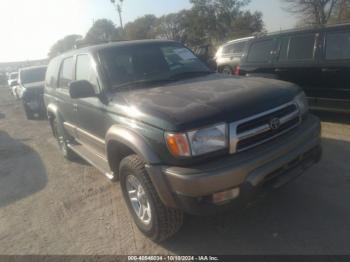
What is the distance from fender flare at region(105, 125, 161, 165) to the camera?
2.70 metres

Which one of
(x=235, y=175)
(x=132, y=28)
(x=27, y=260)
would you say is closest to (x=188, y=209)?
(x=235, y=175)

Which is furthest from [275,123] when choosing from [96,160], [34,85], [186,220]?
[34,85]

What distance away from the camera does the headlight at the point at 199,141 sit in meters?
2.52

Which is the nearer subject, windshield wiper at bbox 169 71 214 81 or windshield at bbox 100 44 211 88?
windshield at bbox 100 44 211 88

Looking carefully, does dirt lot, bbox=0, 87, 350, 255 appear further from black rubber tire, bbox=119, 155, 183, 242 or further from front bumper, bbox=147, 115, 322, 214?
front bumper, bbox=147, 115, 322, 214

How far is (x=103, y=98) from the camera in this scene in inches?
139

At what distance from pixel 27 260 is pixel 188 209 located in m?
1.89

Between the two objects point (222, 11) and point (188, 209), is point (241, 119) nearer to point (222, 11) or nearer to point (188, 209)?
point (188, 209)

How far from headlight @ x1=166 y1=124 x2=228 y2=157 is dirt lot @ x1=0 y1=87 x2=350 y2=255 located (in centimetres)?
107

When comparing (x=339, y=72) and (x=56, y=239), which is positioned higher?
(x=339, y=72)

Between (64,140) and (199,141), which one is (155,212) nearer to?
(199,141)

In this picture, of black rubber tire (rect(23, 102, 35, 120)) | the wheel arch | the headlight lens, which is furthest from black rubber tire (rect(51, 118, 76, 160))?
black rubber tire (rect(23, 102, 35, 120))

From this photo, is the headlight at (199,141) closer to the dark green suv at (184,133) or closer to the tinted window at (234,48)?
the dark green suv at (184,133)

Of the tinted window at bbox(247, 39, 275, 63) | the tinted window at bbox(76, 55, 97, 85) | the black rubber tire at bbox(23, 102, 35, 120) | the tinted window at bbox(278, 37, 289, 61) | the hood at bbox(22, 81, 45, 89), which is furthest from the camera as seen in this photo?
the hood at bbox(22, 81, 45, 89)
